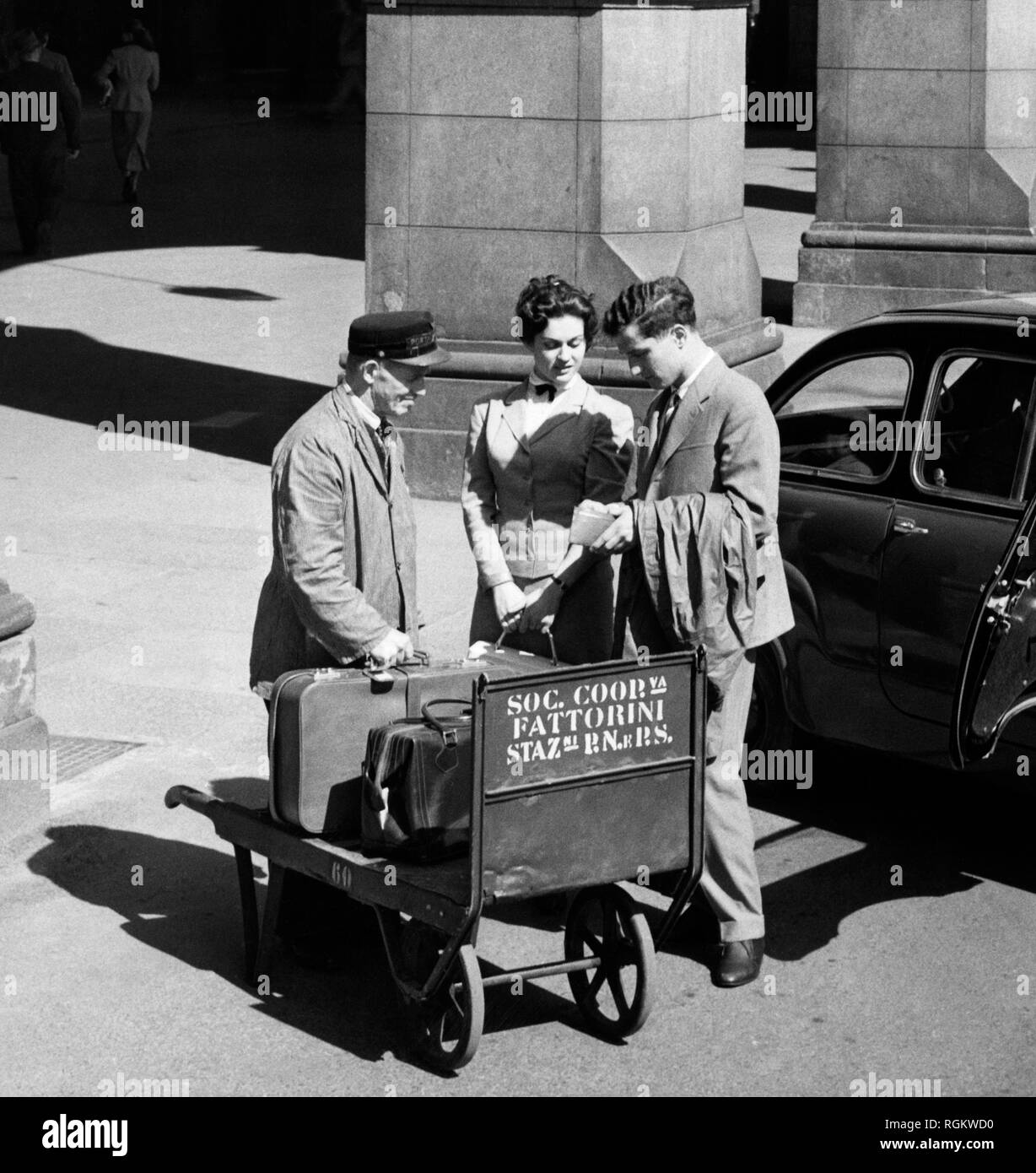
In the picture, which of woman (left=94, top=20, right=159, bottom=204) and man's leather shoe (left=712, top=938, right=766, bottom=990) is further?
woman (left=94, top=20, right=159, bottom=204)

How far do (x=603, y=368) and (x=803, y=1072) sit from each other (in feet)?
21.7

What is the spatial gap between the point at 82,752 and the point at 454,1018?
9.53ft

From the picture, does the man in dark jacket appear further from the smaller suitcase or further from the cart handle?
the smaller suitcase

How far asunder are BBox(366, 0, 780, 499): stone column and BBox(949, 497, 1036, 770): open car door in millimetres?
5739

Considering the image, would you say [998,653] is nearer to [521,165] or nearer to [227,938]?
[227,938]

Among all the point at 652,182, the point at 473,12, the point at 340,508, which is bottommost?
the point at 340,508

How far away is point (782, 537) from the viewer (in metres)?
7.43

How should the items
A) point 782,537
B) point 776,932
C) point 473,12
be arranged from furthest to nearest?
point 473,12
point 782,537
point 776,932

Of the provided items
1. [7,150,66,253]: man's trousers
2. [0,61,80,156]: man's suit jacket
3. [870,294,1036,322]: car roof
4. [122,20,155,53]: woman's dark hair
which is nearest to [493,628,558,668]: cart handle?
[870,294,1036,322]: car roof

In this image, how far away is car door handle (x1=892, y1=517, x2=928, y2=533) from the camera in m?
6.95

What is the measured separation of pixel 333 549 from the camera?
18.9 ft

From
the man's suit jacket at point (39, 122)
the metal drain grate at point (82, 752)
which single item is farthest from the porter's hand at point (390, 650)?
the man's suit jacket at point (39, 122)
